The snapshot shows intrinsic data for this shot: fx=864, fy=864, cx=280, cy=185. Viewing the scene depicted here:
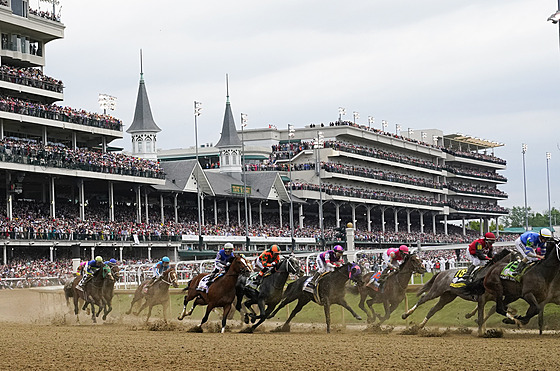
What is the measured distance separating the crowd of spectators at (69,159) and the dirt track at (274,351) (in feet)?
97.0

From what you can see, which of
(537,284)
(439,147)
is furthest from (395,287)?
(439,147)

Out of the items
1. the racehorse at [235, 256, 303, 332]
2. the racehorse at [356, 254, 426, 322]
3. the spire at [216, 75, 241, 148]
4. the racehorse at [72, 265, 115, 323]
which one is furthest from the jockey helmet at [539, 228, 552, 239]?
the spire at [216, 75, 241, 148]

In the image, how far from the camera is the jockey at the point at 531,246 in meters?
16.9

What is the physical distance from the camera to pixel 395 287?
20.5 m

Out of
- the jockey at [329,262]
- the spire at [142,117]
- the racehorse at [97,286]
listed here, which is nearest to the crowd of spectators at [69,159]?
the spire at [142,117]

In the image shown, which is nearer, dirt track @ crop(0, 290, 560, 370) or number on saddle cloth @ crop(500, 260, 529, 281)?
dirt track @ crop(0, 290, 560, 370)

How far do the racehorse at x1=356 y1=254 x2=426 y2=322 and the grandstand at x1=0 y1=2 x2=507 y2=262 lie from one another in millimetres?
21879

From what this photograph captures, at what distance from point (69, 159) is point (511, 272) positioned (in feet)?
126

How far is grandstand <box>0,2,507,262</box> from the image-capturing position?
50.2 metres

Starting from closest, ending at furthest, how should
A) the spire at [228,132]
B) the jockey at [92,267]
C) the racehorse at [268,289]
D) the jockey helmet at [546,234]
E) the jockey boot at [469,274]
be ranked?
the jockey helmet at [546,234] → the jockey boot at [469,274] → the racehorse at [268,289] → the jockey at [92,267] → the spire at [228,132]

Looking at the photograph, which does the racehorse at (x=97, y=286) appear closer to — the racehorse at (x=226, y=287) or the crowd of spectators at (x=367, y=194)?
the racehorse at (x=226, y=287)

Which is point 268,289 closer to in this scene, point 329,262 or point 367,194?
point 329,262

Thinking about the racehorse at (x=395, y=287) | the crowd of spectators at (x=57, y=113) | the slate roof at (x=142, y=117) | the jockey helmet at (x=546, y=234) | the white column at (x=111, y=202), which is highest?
the slate roof at (x=142, y=117)

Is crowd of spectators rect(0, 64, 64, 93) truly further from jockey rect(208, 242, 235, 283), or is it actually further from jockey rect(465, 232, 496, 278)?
jockey rect(465, 232, 496, 278)
